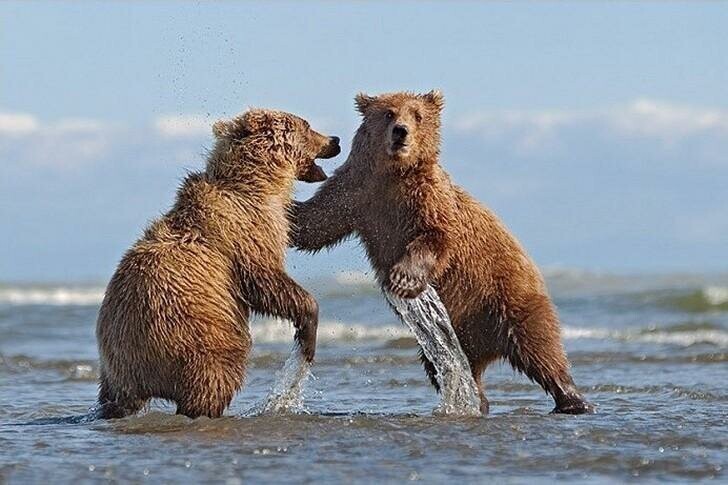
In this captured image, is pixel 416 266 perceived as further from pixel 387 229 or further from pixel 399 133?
pixel 399 133

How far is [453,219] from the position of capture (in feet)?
28.0

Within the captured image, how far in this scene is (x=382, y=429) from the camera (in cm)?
745

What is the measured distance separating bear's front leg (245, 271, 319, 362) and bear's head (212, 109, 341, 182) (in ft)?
2.23

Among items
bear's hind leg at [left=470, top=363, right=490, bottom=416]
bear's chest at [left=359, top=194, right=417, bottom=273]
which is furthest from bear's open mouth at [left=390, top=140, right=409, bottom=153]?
bear's hind leg at [left=470, top=363, right=490, bottom=416]

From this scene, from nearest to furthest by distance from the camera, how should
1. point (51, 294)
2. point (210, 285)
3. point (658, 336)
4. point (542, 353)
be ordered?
point (210, 285) → point (542, 353) → point (658, 336) → point (51, 294)

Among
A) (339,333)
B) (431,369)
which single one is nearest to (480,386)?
(431,369)

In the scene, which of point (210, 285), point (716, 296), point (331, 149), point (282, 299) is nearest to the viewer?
point (210, 285)

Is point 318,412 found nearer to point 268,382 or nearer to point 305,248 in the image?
point 305,248

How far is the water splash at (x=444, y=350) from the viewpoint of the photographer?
8.50 metres

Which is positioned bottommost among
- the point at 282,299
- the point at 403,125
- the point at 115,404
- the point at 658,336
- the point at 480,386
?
the point at 115,404

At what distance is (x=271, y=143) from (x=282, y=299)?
956mm

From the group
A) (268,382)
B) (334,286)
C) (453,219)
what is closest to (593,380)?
(268,382)

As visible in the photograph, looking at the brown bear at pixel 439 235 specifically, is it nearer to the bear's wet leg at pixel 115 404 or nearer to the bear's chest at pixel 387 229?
the bear's chest at pixel 387 229

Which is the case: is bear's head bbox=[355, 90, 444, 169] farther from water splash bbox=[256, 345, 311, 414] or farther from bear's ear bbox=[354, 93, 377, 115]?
water splash bbox=[256, 345, 311, 414]
